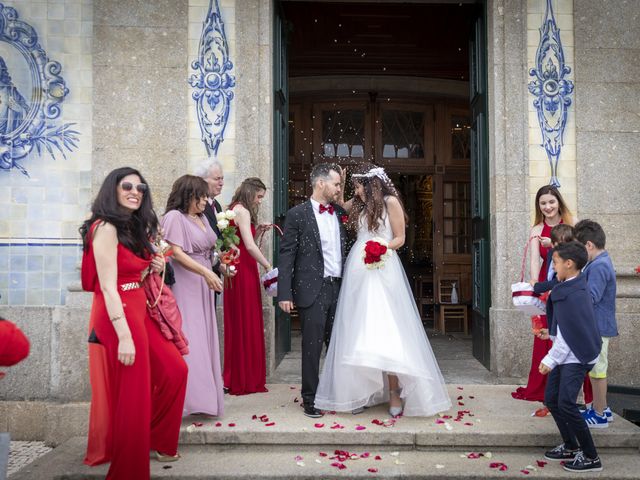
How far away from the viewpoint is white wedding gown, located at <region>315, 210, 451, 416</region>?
4.98 m

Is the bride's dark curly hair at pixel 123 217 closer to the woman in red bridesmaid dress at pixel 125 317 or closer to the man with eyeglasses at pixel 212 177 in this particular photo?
the woman in red bridesmaid dress at pixel 125 317

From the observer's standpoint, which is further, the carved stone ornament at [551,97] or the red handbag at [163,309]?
the carved stone ornament at [551,97]

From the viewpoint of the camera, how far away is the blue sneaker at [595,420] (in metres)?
4.96

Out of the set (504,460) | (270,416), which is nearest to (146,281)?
(270,416)

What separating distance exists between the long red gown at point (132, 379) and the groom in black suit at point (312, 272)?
1.18 m

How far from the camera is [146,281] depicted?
4.26m

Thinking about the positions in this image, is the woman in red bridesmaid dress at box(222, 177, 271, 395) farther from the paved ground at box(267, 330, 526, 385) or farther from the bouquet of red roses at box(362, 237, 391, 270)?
the bouquet of red roses at box(362, 237, 391, 270)

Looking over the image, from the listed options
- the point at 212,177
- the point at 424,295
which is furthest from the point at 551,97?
the point at 424,295

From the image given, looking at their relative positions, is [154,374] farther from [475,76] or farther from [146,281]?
[475,76]

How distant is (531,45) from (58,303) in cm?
550

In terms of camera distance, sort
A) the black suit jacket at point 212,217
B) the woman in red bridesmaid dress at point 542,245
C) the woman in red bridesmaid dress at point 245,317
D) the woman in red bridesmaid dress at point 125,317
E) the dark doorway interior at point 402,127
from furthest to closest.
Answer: the dark doorway interior at point 402,127, the woman in red bridesmaid dress at point 245,317, the black suit jacket at point 212,217, the woman in red bridesmaid dress at point 542,245, the woman in red bridesmaid dress at point 125,317

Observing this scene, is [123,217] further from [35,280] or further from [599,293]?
[599,293]

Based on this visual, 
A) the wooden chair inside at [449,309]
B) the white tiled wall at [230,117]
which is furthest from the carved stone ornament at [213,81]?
the wooden chair inside at [449,309]

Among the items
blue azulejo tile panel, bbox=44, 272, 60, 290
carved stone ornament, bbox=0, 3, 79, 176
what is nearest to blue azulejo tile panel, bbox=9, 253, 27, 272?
blue azulejo tile panel, bbox=44, 272, 60, 290
